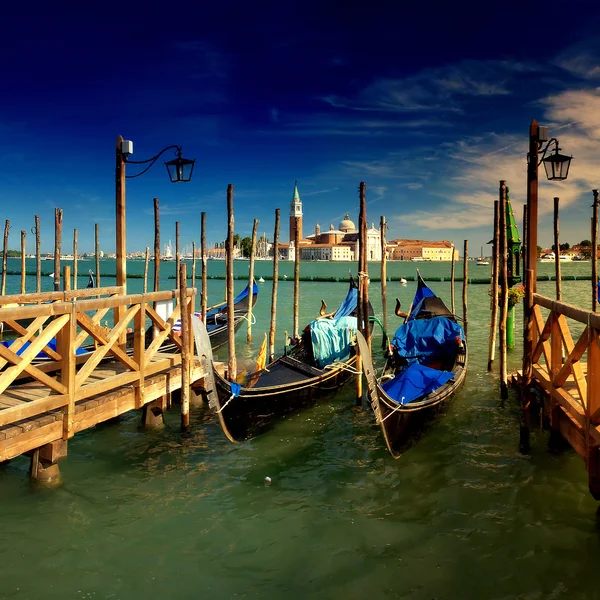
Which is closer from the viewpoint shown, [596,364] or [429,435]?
[596,364]

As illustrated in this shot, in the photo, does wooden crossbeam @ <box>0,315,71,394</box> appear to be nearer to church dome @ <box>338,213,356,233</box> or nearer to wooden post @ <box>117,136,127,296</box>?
wooden post @ <box>117,136,127,296</box>

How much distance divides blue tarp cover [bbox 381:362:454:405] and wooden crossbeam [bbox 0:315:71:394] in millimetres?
3193

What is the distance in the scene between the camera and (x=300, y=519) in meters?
3.85

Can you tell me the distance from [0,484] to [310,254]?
357 ft

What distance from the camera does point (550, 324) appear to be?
443 cm

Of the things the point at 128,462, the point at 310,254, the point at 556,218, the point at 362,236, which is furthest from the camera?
the point at 310,254

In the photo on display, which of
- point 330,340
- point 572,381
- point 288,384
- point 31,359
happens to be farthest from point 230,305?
point 572,381

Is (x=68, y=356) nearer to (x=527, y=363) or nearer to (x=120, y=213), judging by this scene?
(x=120, y=213)

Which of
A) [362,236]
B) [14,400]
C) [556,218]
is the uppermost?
[556,218]

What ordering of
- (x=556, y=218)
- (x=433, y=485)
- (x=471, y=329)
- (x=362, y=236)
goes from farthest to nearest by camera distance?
(x=471, y=329) → (x=556, y=218) → (x=362, y=236) → (x=433, y=485)

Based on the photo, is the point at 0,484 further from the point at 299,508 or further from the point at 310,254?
the point at 310,254

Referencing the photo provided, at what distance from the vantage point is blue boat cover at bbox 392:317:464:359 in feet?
24.9

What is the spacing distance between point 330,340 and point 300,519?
3.69 m

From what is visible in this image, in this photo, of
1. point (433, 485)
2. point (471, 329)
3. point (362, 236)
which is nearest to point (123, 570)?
point (433, 485)
